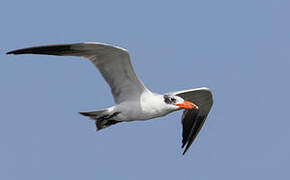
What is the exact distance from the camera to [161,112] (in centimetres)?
1349

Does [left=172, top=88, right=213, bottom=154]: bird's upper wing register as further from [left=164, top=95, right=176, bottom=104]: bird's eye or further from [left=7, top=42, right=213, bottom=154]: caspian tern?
[left=164, top=95, right=176, bottom=104]: bird's eye

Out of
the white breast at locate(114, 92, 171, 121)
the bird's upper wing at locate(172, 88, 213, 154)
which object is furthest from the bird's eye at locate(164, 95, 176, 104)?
the bird's upper wing at locate(172, 88, 213, 154)

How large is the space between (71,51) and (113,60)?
1014mm

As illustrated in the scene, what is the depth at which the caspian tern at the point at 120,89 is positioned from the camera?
12500 mm

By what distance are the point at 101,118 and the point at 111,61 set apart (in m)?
1.78

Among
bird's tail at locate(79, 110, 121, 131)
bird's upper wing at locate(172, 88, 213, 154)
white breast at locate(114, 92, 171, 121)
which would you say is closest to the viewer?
white breast at locate(114, 92, 171, 121)

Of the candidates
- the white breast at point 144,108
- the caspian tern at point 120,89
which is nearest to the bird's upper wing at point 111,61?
the caspian tern at point 120,89

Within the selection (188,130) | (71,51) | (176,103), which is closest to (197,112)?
(188,130)

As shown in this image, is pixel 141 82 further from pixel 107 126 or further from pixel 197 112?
pixel 197 112

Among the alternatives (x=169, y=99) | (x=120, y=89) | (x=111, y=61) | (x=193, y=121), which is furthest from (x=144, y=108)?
(x=193, y=121)

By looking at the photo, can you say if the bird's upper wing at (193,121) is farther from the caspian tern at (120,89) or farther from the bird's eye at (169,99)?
the bird's eye at (169,99)

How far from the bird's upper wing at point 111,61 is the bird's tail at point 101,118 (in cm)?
44

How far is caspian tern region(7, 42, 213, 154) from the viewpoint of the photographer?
1250 centimetres

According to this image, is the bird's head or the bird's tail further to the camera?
the bird's tail
